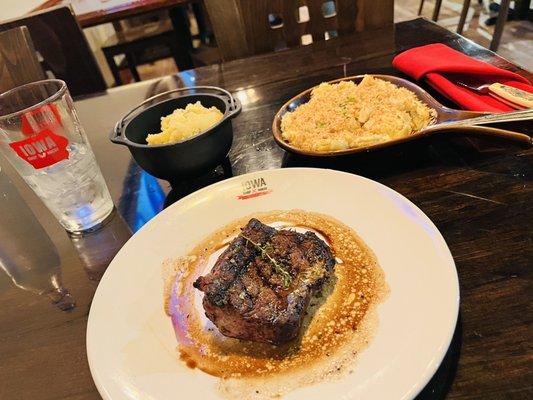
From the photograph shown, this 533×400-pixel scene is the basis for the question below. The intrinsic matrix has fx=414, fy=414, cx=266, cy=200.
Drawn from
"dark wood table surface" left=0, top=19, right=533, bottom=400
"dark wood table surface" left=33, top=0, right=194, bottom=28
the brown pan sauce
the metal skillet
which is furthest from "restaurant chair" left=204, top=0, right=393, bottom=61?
"dark wood table surface" left=33, top=0, right=194, bottom=28

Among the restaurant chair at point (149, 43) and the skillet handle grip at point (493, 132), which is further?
the restaurant chair at point (149, 43)

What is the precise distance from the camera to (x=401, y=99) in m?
1.38

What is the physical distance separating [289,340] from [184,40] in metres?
4.60

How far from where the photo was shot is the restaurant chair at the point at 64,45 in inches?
94.1

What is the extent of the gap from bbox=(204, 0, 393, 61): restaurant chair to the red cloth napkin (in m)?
0.68

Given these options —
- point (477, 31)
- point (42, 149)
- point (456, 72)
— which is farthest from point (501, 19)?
point (42, 149)

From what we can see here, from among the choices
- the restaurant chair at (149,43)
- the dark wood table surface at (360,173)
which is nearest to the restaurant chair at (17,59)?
the dark wood table surface at (360,173)

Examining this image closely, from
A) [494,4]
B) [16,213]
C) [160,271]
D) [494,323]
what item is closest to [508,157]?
[494,323]

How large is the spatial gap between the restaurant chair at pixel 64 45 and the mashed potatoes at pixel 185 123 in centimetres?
149

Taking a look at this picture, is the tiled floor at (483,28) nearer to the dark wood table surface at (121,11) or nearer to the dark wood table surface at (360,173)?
the dark wood table surface at (121,11)

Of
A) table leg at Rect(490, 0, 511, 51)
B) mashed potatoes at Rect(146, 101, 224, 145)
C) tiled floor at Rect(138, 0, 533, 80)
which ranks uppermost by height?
mashed potatoes at Rect(146, 101, 224, 145)

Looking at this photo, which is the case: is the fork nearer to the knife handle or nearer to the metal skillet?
the knife handle

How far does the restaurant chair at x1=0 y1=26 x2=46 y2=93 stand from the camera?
2229 mm

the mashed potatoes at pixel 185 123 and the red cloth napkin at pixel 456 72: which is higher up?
the mashed potatoes at pixel 185 123
